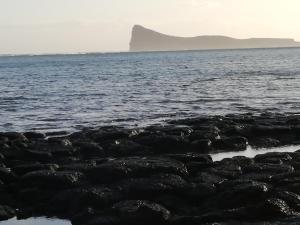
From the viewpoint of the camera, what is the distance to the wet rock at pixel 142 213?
11.8 m

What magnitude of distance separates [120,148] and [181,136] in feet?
8.79

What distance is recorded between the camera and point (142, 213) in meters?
11.9

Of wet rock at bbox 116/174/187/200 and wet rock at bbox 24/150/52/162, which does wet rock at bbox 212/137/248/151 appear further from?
wet rock at bbox 116/174/187/200

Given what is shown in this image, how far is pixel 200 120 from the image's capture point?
26.0m

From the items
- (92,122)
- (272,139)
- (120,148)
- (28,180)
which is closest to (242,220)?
(28,180)

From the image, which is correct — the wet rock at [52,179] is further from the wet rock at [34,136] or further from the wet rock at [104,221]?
the wet rock at [34,136]

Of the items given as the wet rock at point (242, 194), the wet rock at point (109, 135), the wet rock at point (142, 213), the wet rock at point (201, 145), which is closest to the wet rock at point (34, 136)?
the wet rock at point (109, 135)

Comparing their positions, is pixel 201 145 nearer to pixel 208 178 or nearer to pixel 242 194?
pixel 208 178

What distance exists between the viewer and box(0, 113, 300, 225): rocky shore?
12000mm

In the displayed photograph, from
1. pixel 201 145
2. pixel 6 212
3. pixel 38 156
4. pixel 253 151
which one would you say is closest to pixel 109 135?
pixel 201 145

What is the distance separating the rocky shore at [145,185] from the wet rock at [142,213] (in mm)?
20

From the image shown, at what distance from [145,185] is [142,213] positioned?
63.3 inches

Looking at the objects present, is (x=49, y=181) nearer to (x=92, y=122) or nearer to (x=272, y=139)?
(x=272, y=139)

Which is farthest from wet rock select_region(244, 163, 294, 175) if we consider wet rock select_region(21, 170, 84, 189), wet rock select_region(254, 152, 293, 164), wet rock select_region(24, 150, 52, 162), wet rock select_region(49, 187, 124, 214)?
wet rock select_region(24, 150, 52, 162)
